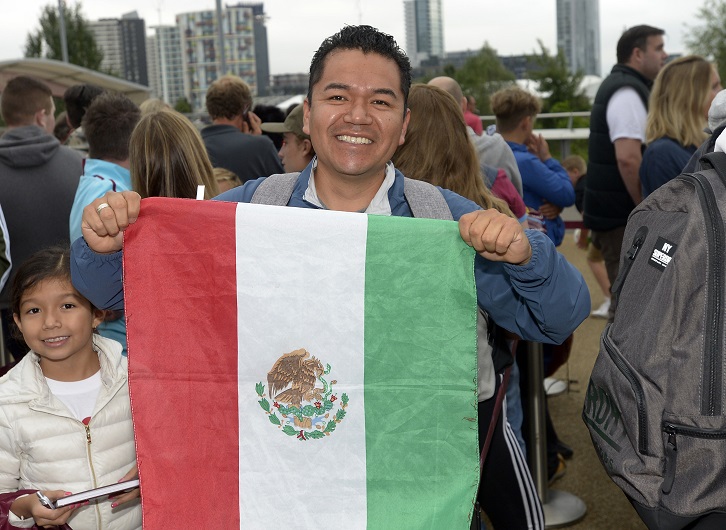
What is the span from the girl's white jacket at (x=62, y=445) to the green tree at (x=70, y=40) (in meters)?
45.3

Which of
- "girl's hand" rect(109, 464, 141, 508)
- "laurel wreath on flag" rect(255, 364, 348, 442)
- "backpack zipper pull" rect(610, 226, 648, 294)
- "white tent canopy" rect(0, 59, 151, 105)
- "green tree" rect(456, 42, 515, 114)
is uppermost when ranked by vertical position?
"green tree" rect(456, 42, 515, 114)

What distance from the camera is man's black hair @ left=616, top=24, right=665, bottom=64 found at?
222 inches

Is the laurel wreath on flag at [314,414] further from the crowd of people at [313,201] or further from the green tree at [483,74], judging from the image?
the green tree at [483,74]

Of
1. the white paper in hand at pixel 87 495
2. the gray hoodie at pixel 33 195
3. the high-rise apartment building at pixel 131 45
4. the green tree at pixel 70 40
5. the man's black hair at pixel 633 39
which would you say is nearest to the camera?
the white paper in hand at pixel 87 495

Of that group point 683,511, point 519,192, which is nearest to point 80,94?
point 519,192

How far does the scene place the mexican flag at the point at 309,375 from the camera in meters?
1.96

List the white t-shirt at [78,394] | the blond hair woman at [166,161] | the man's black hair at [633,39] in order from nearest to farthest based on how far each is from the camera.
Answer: the white t-shirt at [78,394] → the blond hair woman at [166,161] → the man's black hair at [633,39]

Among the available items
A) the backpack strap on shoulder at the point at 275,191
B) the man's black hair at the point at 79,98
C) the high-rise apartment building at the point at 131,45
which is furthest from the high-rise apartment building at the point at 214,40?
the backpack strap on shoulder at the point at 275,191

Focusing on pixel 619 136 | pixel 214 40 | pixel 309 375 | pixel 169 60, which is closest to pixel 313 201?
pixel 309 375

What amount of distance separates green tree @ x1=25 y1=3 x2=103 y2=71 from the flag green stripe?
4595 cm

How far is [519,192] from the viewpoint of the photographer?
448 centimetres

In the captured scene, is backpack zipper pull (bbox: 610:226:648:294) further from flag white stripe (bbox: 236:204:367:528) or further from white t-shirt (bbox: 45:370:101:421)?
white t-shirt (bbox: 45:370:101:421)

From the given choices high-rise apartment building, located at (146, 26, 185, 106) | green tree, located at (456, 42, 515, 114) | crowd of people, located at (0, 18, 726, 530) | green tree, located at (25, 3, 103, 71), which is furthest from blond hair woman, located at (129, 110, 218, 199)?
high-rise apartment building, located at (146, 26, 185, 106)

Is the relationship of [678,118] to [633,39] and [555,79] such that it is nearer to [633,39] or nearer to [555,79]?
[633,39]
